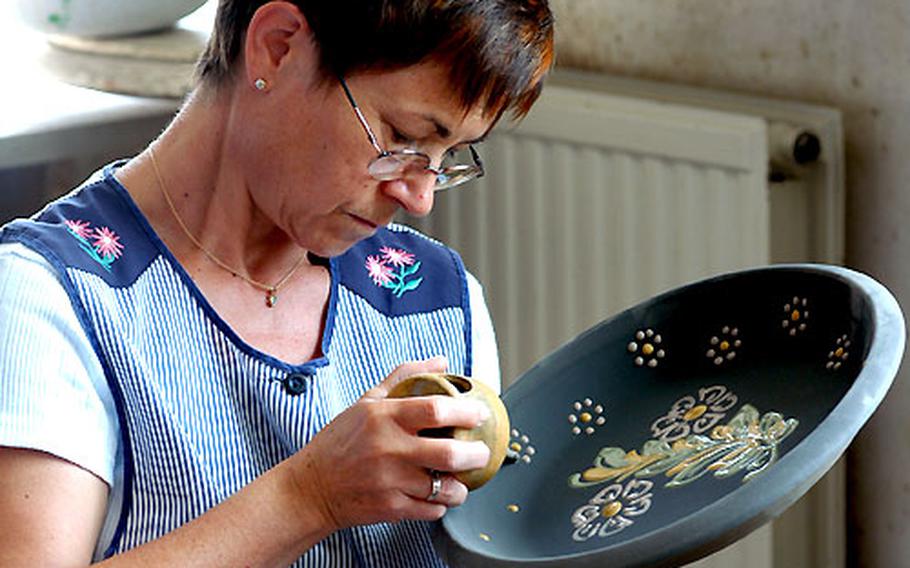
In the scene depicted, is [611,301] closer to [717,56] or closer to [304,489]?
[717,56]

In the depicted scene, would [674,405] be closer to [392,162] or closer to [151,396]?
[392,162]

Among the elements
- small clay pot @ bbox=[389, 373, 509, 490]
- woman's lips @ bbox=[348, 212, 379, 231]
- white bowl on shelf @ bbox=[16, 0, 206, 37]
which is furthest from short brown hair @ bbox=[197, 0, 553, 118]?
white bowl on shelf @ bbox=[16, 0, 206, 37]

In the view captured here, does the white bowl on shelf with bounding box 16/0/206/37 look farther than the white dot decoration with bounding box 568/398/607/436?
Yes

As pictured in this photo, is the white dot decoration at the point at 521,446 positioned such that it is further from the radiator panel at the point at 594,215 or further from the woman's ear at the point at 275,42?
the radiator panel at the point at 594,215

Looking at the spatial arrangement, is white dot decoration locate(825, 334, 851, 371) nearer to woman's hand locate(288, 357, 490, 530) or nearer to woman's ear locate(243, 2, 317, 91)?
woman's hand locate(288, 357, 490, 530)

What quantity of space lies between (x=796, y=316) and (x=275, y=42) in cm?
50

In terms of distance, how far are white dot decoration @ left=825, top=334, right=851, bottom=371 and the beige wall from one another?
2.75 ft

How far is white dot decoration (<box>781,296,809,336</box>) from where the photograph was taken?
1.43 m

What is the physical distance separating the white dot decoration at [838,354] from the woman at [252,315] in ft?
1.01

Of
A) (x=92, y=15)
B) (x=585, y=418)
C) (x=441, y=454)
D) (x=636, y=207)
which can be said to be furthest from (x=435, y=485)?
(x=92, y=15)

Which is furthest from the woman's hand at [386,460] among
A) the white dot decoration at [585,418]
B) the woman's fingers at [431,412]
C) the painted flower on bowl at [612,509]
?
the white dot decoration at [585,418]

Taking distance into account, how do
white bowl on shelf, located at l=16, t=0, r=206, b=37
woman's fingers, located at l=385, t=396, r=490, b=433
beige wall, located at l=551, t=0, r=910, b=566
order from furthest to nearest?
white bowl on shelf, located at l=16, t=0, r=206, b=37 → beige wall, located at l=551, t=0, r=910, b=566 → woman's fingers, located at l=385, t=396, r=490, b=433

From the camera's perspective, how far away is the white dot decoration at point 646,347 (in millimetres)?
1493

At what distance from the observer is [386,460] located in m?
1.22
